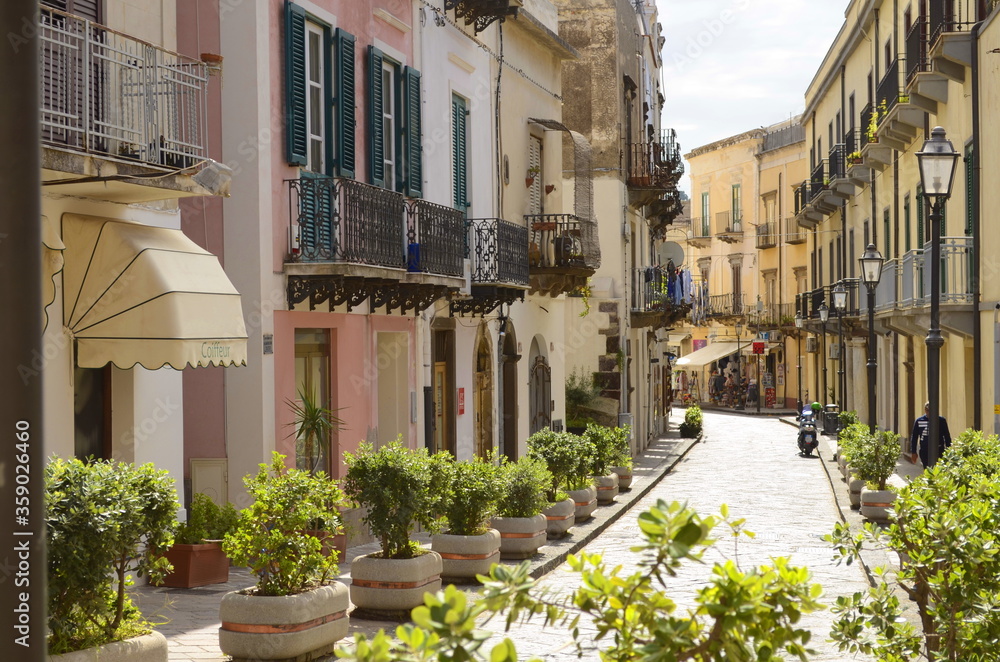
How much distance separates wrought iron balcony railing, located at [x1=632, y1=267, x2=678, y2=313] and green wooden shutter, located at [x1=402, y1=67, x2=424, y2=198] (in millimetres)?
17507

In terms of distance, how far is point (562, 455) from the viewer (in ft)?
57.5

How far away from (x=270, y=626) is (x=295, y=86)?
7.57 metres

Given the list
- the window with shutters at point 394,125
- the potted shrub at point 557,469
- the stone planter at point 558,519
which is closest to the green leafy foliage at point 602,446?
the potted shrub at point 557,469

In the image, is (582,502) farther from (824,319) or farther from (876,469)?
(824,319)

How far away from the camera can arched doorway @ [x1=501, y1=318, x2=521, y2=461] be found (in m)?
23.6

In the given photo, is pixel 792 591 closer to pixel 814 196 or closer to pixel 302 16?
pixel 302 16

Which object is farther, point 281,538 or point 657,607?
point 281,538

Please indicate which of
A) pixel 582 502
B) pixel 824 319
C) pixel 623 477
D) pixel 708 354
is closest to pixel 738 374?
pixel 708 354

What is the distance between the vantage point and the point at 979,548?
6.35m

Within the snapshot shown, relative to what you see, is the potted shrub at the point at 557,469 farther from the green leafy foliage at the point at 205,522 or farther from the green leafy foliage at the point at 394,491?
the green leafy foliage at the point at 394,491

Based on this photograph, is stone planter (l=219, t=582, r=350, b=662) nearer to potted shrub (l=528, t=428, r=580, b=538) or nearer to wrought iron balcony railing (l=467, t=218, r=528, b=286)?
potted shrub (l=528, t=428, r=580, b=538)

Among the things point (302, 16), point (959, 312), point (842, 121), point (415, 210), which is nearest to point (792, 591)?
point (302, 16)

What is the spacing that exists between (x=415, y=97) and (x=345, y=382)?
4.57m

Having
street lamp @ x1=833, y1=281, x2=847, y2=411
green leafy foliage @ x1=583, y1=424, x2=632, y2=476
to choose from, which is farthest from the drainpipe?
street lamp @ x1=833, y1=281, x2=847, y2=411
